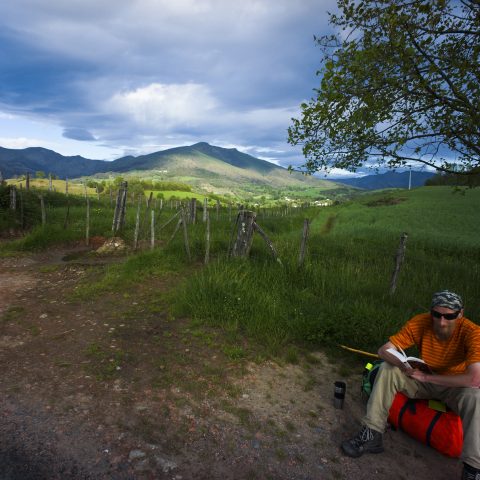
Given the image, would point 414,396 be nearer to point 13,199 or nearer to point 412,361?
point 412,361

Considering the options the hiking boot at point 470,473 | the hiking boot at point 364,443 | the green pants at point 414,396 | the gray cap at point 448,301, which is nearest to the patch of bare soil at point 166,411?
the hiking boot at point 364,443

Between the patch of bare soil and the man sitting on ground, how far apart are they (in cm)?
41

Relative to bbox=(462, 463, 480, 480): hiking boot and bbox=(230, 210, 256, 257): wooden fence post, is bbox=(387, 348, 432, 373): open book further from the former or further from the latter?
bbox=(230, 210, 256, 257): wooden fence post

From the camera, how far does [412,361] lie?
4512 millimetres

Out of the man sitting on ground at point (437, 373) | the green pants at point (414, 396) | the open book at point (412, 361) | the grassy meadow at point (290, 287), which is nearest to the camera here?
the green pants at point (414, 396)

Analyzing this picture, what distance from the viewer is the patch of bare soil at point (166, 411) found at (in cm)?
377

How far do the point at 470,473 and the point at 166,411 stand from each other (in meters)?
3.78

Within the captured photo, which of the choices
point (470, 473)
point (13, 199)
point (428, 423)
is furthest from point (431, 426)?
point (13, 199)

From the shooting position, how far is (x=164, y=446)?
4.00 m

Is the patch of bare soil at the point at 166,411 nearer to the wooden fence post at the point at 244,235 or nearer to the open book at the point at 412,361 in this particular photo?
the open book at the point at 412,361

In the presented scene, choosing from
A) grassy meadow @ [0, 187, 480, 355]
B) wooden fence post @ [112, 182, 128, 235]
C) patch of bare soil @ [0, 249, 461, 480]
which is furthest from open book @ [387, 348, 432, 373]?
wooden fence post @ [112, 182, 128, 235]

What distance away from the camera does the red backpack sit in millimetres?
4051

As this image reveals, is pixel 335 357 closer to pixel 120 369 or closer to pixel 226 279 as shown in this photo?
pixel 226 279

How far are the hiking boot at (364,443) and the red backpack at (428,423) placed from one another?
465 millimetres
